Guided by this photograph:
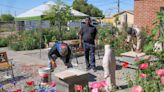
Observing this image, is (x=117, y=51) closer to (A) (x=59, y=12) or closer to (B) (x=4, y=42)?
(A) (x=59, y=12)

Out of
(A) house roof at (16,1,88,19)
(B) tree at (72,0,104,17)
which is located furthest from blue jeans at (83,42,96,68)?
(B) tree at (72,0,104,17)

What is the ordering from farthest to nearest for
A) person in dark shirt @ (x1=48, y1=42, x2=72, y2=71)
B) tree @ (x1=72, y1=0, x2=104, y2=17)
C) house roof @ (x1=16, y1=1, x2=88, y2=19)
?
tree @ (x1=72, y1=0, x2=104, y2=17) < house roof @ (x1=16, y1=1, x2=88, y2=19) < person in dark shirt @ (x1=48, y1=42, x2=72, y2=71)

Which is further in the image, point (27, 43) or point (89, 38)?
point (27, 43)

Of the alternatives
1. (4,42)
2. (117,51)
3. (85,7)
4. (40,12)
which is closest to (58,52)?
(117,51)

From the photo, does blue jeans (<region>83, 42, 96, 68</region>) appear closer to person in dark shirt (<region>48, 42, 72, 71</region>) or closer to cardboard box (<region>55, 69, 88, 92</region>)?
person in dark shirt (<region>48, 42, 72, 71</region>)

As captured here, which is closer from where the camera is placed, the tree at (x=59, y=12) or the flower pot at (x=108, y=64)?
the flower pot at (x=108, y=64)

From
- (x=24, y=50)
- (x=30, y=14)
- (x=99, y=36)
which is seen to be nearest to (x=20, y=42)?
(x=24, y=50)

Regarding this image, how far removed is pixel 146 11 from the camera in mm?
13891

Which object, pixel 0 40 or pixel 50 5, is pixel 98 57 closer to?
pixel 50 5

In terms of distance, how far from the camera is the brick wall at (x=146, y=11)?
44.3 ft

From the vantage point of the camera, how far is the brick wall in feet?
44.3

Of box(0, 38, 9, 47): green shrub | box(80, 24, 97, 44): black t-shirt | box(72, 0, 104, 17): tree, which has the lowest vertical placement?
box(0, 38, 9, 47): green shrub

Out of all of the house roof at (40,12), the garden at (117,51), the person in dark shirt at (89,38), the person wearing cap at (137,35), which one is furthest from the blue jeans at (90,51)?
the house roof at (40,12)

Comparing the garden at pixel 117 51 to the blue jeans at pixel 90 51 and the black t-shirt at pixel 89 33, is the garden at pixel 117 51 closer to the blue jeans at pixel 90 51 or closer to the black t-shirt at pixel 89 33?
the blue jeans at pixel 90 51
